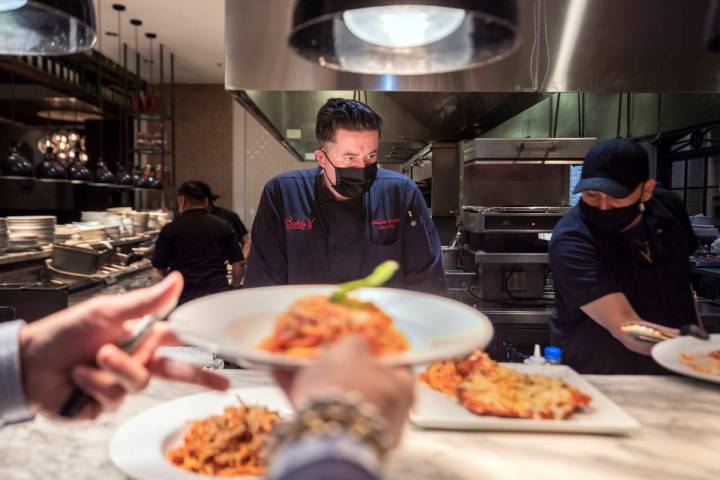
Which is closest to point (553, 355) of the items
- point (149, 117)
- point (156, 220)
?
point (156, 220)

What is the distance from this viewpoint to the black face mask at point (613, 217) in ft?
6.99

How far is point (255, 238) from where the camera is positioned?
2.31 m

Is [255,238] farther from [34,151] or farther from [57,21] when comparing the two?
[34,151]

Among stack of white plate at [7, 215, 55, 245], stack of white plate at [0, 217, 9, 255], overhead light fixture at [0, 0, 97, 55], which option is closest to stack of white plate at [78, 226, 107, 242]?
stack of white plate at [7, 215, 55, 245]

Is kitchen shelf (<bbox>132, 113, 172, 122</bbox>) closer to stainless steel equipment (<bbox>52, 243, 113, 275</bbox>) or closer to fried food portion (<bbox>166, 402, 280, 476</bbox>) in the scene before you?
stainless steel equipment (<bbox>52, 243, 113, 275</bbox>)

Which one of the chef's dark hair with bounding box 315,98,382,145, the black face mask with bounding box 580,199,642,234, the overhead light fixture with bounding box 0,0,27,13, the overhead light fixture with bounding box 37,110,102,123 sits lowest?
the black face mask with bounding box 580,199,642,234

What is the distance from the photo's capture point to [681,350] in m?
1.53

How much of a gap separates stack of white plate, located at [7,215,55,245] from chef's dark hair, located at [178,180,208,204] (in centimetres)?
152

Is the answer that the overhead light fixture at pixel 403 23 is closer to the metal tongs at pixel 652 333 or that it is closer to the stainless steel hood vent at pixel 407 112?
the metal tongs at pixel 652 333

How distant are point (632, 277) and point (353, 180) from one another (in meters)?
1.16

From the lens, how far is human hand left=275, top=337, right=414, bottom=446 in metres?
0.58

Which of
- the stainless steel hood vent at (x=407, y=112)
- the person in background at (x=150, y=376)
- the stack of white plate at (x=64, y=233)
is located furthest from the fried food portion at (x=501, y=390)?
the stack of white plate at (x=64, y=233)

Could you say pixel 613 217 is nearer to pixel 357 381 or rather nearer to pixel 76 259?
pixel 357 381

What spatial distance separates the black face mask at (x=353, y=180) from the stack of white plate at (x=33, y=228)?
3.60 metres
